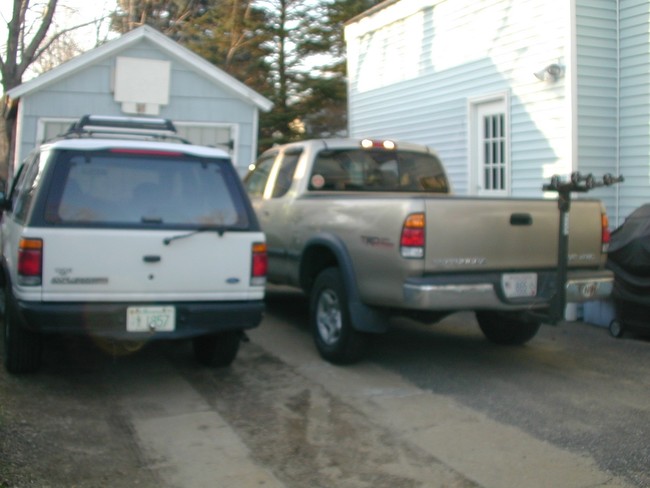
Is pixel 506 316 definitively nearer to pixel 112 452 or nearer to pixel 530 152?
pixel 112 452

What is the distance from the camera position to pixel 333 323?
691cm

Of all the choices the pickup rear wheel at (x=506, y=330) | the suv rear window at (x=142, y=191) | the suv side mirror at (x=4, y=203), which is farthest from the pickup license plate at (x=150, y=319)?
the pickup rear wheel at (x=506, y=330)

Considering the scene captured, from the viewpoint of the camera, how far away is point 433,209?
19.3ft

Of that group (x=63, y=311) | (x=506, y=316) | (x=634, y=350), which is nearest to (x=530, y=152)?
(x=634, y=350)

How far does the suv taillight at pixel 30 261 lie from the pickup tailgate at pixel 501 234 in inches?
107

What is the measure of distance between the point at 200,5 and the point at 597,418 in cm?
2425

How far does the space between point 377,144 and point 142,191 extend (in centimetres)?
297

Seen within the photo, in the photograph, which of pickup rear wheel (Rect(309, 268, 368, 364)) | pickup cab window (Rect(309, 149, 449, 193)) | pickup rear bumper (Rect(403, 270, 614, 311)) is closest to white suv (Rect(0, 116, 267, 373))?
pickup rear wheel (Rect(309, 268, 368, 364))

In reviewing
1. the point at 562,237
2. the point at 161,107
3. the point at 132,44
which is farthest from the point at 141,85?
the point at 562,237

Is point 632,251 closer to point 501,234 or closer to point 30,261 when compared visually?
point 501,234

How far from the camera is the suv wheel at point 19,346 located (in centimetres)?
584

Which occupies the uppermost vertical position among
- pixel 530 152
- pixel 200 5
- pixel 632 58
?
pixel 200 5

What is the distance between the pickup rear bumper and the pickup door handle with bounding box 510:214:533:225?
413 mm

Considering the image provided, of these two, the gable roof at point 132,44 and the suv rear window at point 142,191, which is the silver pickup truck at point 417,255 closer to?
the suv rear window at point 142,191
